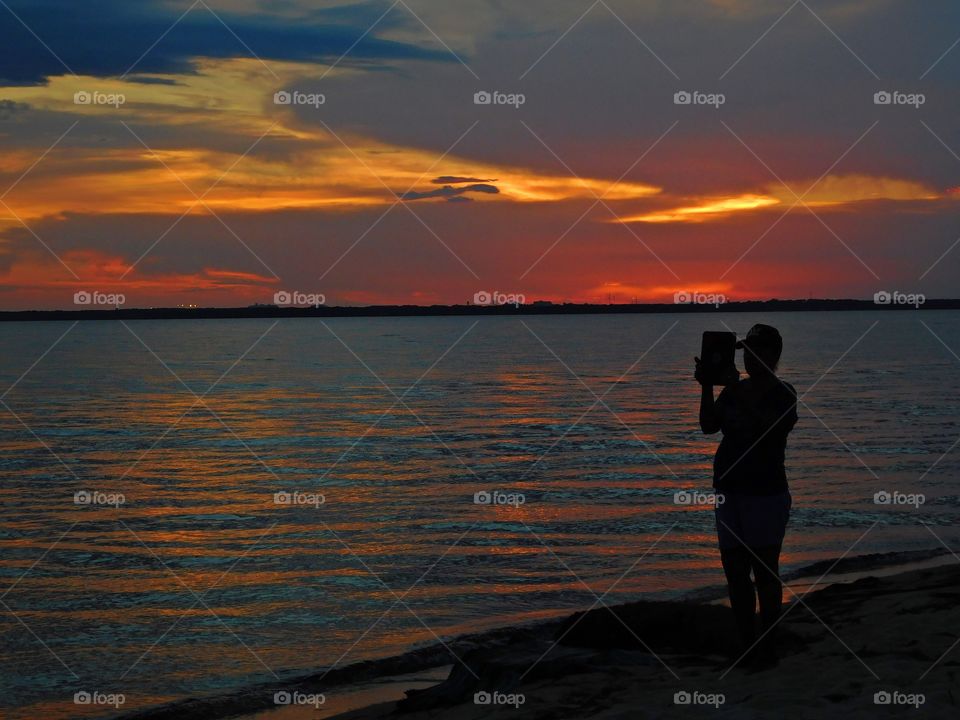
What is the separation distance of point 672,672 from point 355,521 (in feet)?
34.8

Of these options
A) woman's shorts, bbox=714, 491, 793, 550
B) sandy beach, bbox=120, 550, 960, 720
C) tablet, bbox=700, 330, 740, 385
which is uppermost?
tablet, bbox=700, 330, 740, 385

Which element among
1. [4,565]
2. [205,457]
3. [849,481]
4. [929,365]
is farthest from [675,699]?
[929,365]

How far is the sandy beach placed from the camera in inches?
287

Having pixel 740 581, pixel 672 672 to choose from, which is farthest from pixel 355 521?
pixel 740 581

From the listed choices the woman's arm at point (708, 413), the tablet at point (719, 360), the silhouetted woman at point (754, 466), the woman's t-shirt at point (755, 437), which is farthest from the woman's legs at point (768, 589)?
the tablet at point (719, 360)

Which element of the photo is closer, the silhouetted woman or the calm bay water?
the silhouetted woman

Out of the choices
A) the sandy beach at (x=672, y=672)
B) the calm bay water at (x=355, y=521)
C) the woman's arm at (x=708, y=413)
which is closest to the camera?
the sandy beach at (x=672, y=672)

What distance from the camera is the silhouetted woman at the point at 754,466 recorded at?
752cm

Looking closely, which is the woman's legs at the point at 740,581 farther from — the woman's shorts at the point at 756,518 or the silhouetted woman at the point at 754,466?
the woman's shorts at the point at 756,518

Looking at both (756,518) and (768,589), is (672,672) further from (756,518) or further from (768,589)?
(756,518)

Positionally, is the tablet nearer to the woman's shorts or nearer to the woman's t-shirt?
the woman's t-shirt

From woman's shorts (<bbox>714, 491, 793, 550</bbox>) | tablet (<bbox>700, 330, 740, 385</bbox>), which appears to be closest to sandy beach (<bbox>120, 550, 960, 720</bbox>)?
woman's shorts (<bbox>714, 491, 793, 550</bbox>)

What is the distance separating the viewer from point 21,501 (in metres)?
20.5

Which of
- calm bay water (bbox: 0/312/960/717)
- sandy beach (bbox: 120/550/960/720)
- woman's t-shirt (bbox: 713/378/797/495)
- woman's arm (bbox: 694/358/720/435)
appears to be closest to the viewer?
sandy beach (bbox: 120/550/960/720)
